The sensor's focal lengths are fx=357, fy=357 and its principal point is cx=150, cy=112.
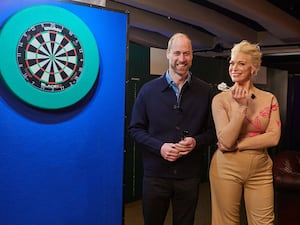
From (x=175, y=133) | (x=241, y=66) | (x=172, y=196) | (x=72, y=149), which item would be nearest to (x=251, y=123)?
(x=241, y=66)

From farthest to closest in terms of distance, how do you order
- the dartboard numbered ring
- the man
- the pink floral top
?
the man, the pink floral top, the dartboard numbered ring

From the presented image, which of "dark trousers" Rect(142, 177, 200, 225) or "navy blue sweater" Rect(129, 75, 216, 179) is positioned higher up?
"navy blue sweater" Rect(129, 75, 216, 179)

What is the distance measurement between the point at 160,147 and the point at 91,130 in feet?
1.40

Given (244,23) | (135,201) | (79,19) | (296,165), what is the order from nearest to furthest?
(79,19)
(296,165)
(135,201)
(244,23)

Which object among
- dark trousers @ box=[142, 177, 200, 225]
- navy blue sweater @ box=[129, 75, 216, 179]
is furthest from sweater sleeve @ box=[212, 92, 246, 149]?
dark trousers @ box=[142, 177, 200, 225]

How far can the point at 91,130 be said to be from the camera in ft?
6.90

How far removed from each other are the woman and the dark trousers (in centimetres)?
16

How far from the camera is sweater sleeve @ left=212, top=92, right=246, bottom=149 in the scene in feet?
6.10

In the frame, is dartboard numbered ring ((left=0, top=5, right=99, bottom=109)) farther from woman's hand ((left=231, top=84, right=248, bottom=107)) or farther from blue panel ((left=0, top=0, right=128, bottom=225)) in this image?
woman's hand ((left=231, top=84, right=248, bottom=107))

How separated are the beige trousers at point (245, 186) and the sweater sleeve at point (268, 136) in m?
0.05

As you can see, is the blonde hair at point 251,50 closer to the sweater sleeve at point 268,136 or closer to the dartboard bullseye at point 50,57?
the sweater sleeve at point 268,136

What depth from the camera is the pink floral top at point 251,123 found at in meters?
1.90

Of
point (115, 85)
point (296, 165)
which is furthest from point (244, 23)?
point (115, 85)

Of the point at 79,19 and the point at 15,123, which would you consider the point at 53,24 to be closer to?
the point at 79,19
